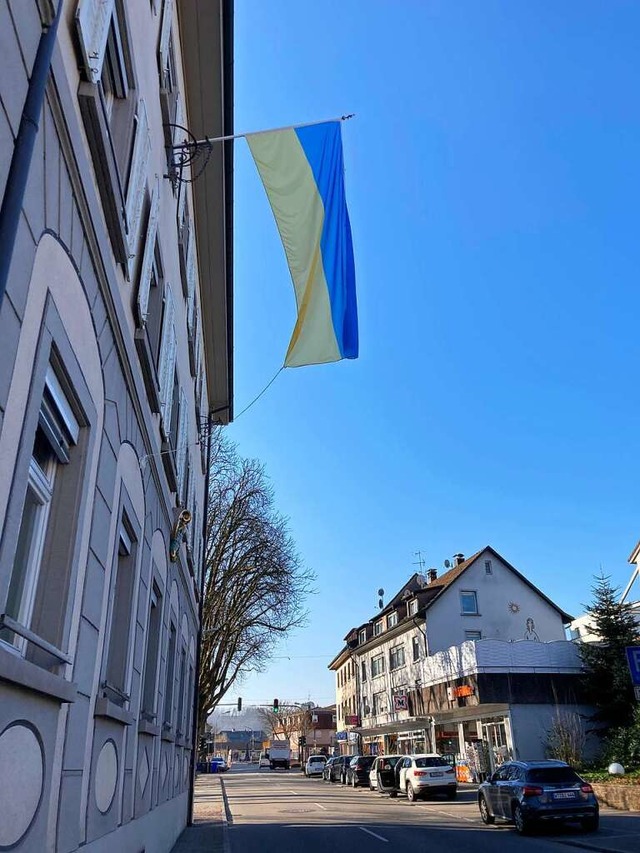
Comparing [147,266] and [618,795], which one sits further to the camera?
[618,795]

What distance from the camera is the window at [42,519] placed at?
4.44m

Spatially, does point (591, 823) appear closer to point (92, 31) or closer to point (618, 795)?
point (618, 795)

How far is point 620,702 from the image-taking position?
31.0 meters

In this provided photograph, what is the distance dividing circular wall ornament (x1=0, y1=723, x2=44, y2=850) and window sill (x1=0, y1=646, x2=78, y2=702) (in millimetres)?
214

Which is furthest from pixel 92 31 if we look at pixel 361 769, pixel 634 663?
pixel 361 769

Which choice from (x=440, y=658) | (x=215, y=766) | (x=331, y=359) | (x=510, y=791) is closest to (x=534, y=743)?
(x=440, y=658)

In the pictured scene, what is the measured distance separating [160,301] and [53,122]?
17.2ft

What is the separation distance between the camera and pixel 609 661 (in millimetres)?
31938

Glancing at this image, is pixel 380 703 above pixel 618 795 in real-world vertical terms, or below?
above

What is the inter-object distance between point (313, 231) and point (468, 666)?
2883cm

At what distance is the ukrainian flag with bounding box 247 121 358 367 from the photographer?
845cm

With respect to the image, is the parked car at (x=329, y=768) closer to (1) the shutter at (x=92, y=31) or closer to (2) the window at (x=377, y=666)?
(2) the window at (x=377, y=666)

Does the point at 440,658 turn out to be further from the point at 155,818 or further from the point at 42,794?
the point at 42,794

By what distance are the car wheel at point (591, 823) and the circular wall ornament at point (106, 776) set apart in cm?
1315
